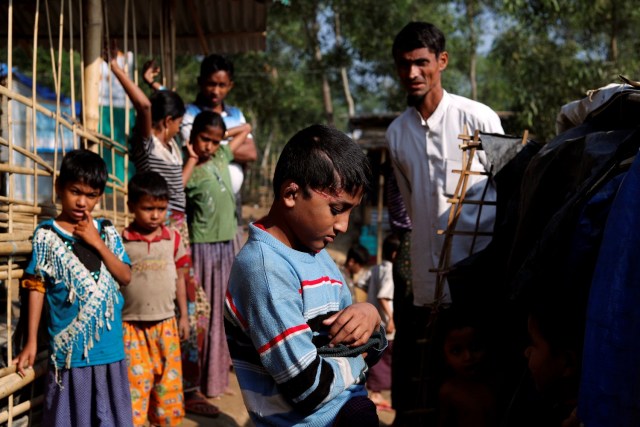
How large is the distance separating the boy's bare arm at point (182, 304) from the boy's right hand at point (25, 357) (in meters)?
1.11

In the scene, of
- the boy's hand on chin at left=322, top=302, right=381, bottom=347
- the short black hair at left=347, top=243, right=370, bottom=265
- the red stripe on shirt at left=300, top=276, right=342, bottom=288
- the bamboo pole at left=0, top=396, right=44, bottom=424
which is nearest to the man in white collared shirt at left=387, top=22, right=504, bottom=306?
the red stripe on shirt at left=300, top=276, right=342, bottom=288

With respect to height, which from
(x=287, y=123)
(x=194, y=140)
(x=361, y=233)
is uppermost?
(x=287, y=123)

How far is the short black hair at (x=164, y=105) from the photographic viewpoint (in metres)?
4.29

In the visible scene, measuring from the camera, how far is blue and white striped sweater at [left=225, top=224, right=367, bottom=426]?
1.79m

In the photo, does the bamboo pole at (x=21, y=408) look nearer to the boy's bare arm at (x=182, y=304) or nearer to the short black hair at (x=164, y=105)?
the boy's bare arm at (x=182, y=304)

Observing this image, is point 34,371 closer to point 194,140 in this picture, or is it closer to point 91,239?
point 91,239

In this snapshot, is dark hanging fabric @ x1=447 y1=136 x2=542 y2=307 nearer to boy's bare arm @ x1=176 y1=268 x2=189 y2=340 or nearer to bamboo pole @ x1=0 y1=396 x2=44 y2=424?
boy's bare arm @ x1=176 y1=268 x2=189 y2=340

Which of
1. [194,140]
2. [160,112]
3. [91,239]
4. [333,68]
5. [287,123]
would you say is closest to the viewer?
[91,239]

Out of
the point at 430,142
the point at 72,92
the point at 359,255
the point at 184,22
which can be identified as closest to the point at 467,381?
the point at 430,142

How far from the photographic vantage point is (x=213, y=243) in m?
4.84

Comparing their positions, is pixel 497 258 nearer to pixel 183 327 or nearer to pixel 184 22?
pixel 183 327

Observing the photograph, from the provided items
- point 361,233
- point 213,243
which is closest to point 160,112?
point 213,243

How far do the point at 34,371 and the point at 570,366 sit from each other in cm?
238

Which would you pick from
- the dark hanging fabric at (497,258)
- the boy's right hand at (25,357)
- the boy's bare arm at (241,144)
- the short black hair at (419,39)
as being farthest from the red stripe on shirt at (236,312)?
the boy's bare arm at (241,144)
